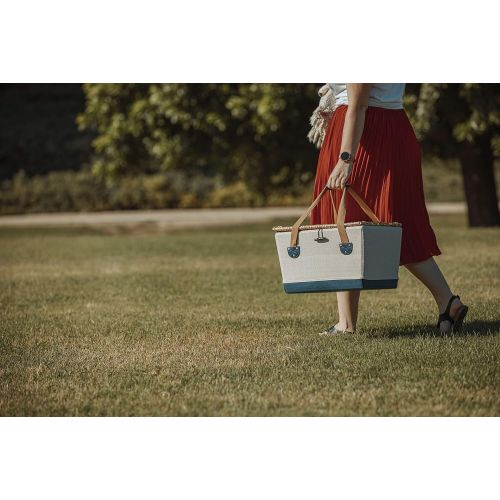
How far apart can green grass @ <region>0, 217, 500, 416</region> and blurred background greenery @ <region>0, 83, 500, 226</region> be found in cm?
493

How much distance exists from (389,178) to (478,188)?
36.7 feet

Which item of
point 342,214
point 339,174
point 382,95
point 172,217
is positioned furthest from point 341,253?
point 172,217

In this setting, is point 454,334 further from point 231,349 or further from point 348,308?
point 231,349

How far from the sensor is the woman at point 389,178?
5633 mm

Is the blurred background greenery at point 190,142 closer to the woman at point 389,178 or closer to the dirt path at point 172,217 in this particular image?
the dirt path at point 172,217

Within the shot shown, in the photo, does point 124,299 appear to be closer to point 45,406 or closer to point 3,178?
point 45,406

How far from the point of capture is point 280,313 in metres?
7.02

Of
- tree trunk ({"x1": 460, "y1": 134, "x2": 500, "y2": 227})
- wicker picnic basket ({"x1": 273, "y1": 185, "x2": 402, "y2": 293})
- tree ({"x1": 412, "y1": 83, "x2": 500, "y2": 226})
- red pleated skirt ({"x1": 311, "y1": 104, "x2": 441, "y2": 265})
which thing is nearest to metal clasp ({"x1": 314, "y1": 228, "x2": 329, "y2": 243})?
wicker picnic basket ({"x1": 273, "y1": 185, "x2": 402, "y2": 293})

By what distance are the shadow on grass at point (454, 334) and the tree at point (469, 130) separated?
24.5 ft

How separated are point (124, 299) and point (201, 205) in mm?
16319

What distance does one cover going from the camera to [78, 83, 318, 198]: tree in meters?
15.0

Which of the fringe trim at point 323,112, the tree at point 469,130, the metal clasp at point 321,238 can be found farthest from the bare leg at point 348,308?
the tree at point 469,130
